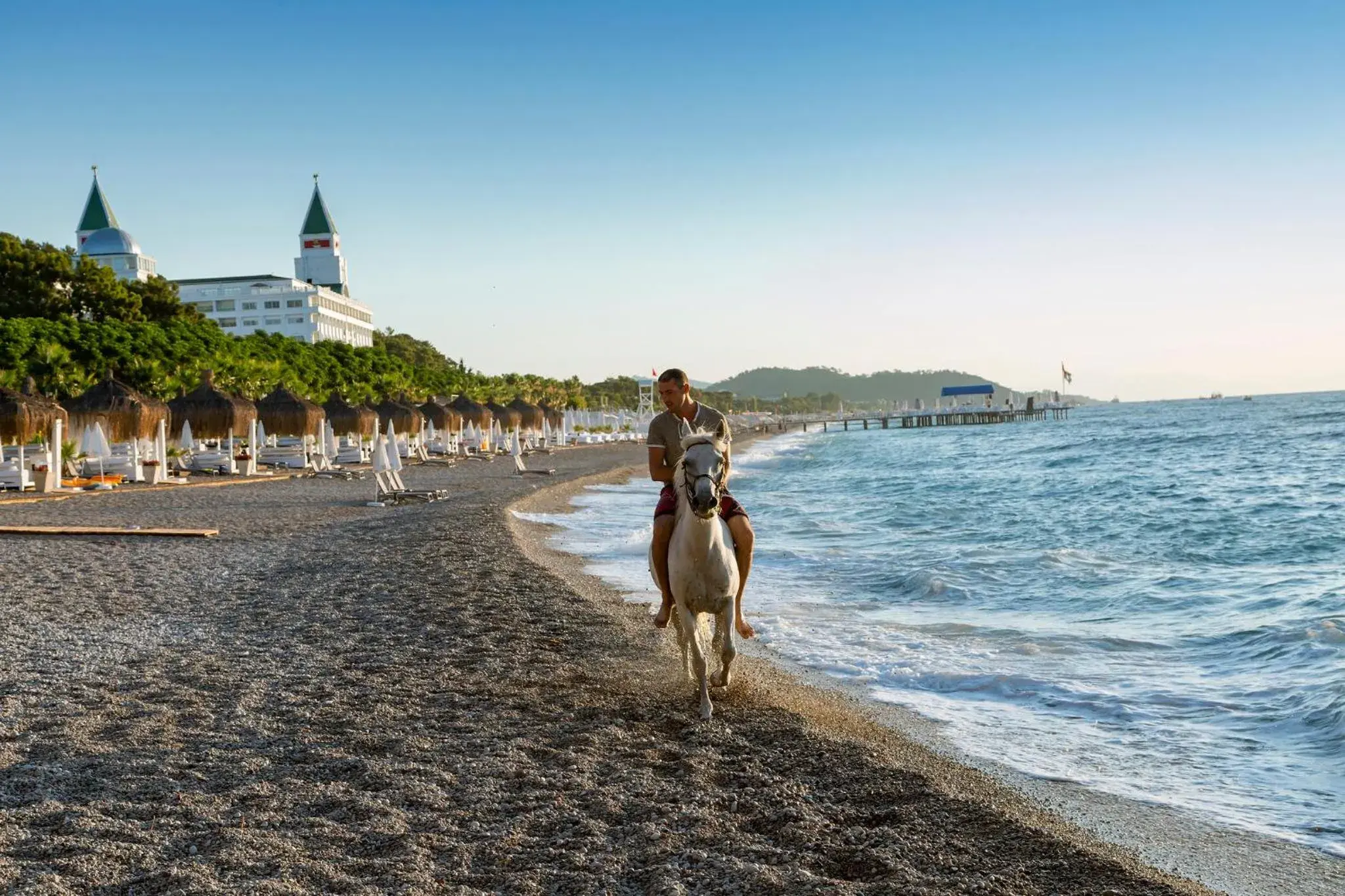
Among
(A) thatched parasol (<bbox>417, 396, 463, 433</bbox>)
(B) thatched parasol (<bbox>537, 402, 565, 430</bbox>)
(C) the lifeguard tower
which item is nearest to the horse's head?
(C) the lifeguard tower

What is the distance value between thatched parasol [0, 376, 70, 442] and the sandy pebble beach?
49.9 ft

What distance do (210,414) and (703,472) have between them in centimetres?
2965

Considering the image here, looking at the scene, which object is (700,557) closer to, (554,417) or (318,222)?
(554,417)

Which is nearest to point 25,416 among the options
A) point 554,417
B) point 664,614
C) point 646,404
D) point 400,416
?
point 400,416

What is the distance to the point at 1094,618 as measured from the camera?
10914 mm

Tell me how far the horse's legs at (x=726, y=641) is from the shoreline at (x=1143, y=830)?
0.70 metres

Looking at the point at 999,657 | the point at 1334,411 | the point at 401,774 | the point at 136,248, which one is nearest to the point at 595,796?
the point at 401,774

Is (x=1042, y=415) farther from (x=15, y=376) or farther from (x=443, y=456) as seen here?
(x=15, y=376)

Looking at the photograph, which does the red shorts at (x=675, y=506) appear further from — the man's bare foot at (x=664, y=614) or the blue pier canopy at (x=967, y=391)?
the blue pier canopy at (x=967, y=391)

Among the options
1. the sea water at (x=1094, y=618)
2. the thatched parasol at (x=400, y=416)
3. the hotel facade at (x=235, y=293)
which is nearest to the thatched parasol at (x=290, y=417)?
the thatched parasol at (x=400, y=416)

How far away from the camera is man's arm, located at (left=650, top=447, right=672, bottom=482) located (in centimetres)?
644

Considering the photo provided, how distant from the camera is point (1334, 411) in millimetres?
98562

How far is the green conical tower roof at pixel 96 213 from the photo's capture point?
120500 mm

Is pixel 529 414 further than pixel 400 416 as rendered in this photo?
Yes
